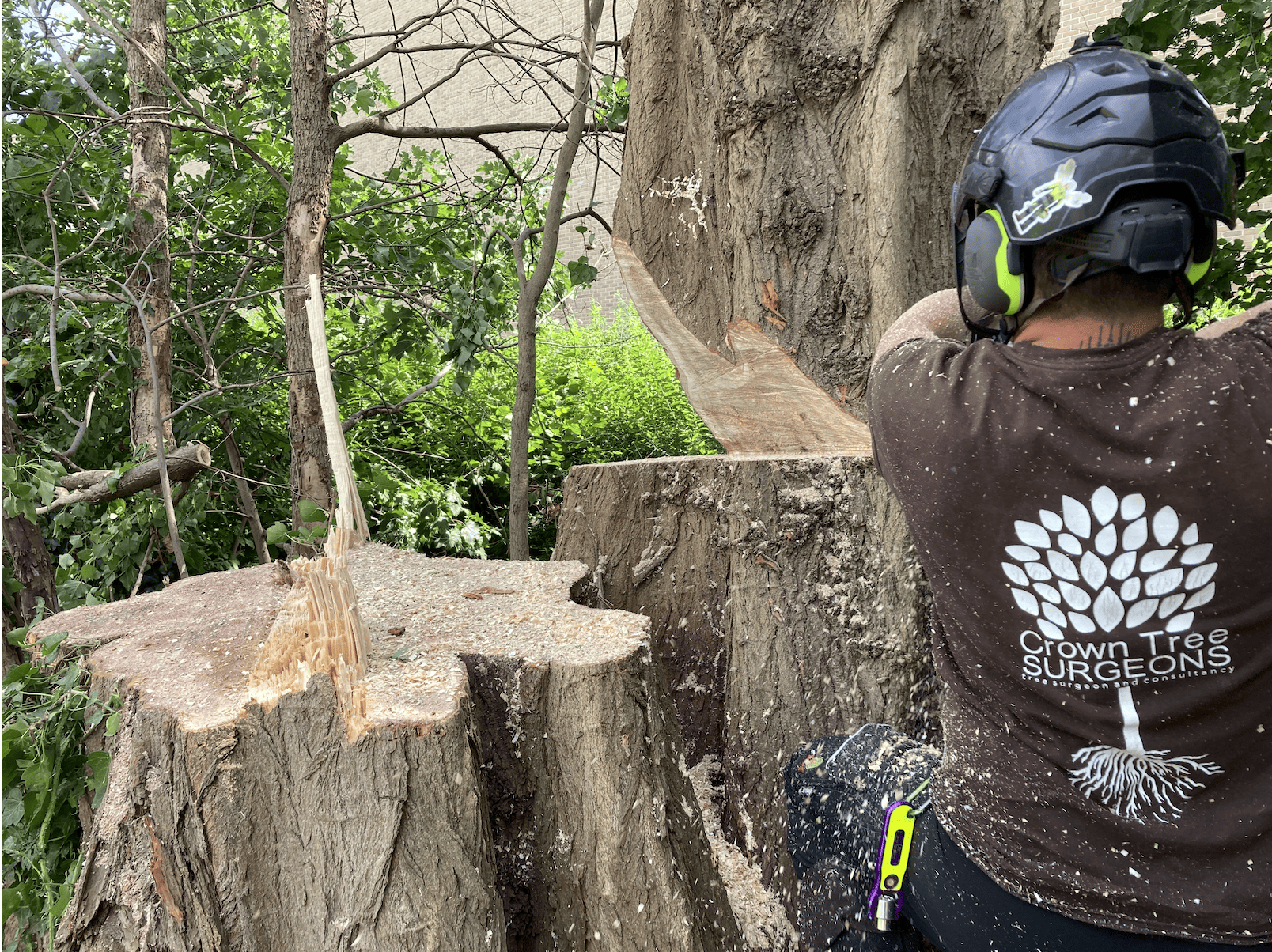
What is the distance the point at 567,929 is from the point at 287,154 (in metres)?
4.96

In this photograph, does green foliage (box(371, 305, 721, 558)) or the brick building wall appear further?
the brick building wall

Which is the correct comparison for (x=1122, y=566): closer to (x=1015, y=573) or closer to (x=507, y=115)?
(x=1015, y=573)

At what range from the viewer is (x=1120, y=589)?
1.09 meters

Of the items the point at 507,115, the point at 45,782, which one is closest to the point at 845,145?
the point at 45,782

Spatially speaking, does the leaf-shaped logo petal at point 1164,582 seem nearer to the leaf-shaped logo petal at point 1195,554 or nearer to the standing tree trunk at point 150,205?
the leaf-shaped logo petal at point 1195,554

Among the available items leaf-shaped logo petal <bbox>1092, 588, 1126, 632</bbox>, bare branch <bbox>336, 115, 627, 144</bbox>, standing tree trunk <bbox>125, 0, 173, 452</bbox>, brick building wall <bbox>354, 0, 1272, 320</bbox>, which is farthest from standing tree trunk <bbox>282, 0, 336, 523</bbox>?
brick building wall <bbox>354, 0, 1272, 320</bbox>

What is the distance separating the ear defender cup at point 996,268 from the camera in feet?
3.95

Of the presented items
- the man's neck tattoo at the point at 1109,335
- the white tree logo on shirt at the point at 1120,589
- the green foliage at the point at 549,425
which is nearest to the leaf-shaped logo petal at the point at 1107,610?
the white tree logo on shirt at the point at 1120,589

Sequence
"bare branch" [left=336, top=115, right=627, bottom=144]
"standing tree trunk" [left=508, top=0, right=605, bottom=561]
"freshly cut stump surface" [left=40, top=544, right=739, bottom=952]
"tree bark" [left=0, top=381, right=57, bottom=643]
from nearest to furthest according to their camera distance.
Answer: "freshly cut stump surface" [left=40, top=544, right=739, bottom=952] < "tree bark" [left=0, top=381, right=57, bottom=643] < "standing tree trunk" [left=508, top=0, right=605, bottom=561] < "bare branch" [left=336, top=115, right=627, bottom=144]

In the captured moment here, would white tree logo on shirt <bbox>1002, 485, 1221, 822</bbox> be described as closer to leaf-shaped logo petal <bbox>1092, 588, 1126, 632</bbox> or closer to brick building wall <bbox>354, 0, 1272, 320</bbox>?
leaf-shaped logo petal <bbox>1092, 588, 1126, 632</bbox>

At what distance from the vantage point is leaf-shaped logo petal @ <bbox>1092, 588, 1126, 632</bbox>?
3.59 feet

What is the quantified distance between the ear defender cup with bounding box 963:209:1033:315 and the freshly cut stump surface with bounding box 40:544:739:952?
992 millimetres

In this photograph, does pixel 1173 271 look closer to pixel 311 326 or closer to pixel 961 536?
pixel 961 536

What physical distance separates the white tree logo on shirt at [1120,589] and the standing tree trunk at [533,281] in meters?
2.87
